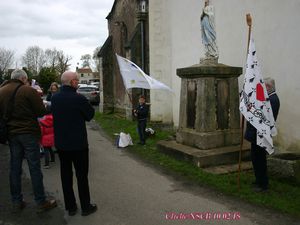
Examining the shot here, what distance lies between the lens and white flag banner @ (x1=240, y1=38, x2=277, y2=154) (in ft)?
19.6

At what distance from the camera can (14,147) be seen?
17.7 ft

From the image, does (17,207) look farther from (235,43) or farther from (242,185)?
(235,43)

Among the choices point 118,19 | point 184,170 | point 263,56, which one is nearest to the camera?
point 184,170

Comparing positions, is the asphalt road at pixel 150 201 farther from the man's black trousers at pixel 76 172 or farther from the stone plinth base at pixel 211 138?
the stone plinth base at pixel 211 138

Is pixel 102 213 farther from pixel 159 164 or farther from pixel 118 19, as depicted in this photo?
pixel 118 19

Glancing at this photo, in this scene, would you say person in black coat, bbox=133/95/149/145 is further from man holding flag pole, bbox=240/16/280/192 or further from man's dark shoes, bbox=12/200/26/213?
man's dark shoes, bbox=12/200/26/213

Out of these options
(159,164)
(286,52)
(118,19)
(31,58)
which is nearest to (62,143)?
(159,164)

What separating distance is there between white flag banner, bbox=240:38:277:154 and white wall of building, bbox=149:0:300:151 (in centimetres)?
229

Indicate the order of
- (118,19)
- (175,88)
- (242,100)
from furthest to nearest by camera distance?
(118,19)
(175,88)
(242,100)

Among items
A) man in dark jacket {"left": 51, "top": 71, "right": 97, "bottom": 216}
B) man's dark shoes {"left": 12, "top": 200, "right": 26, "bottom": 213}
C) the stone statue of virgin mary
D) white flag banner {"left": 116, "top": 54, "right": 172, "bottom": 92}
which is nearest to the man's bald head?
man in dark jacket {"left": 51, "top": 71, "right": 97, "bottom": 216}

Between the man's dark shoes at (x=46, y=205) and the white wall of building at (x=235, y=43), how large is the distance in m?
5.19

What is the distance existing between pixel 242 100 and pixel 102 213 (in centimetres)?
283

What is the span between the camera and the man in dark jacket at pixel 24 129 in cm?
528

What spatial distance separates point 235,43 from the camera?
10.1m
